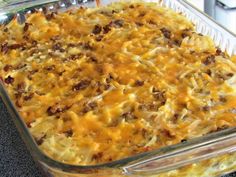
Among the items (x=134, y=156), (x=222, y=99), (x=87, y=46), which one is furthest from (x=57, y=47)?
(x=134, y=156)

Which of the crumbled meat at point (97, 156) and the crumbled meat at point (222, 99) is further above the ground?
the crumbled meat at point (97, 156)

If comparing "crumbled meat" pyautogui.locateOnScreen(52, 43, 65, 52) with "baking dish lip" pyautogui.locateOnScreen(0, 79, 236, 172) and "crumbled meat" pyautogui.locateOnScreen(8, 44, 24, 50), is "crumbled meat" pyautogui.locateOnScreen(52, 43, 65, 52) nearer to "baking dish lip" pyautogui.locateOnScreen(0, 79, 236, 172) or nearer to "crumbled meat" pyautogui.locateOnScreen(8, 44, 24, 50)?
"crumbled meat" pyautogui.locateOnScreen(8, 44, 24, 50)

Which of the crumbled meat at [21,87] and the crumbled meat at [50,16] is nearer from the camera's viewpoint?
the crumbled meat at [21,87]

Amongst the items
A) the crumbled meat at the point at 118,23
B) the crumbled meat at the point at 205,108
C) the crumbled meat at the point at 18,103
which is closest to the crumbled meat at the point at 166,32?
the crumbled meat at the point at 118,23

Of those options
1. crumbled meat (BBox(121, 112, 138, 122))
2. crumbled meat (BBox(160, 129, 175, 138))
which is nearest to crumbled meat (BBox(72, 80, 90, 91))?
crumbled meat (BBox(121, 112, 138, 122))

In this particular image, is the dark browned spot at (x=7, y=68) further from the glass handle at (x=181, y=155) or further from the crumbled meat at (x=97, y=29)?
the glass handle at (x=181, y=155)

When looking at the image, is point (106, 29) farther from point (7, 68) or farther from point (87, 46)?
point (7, 68)
